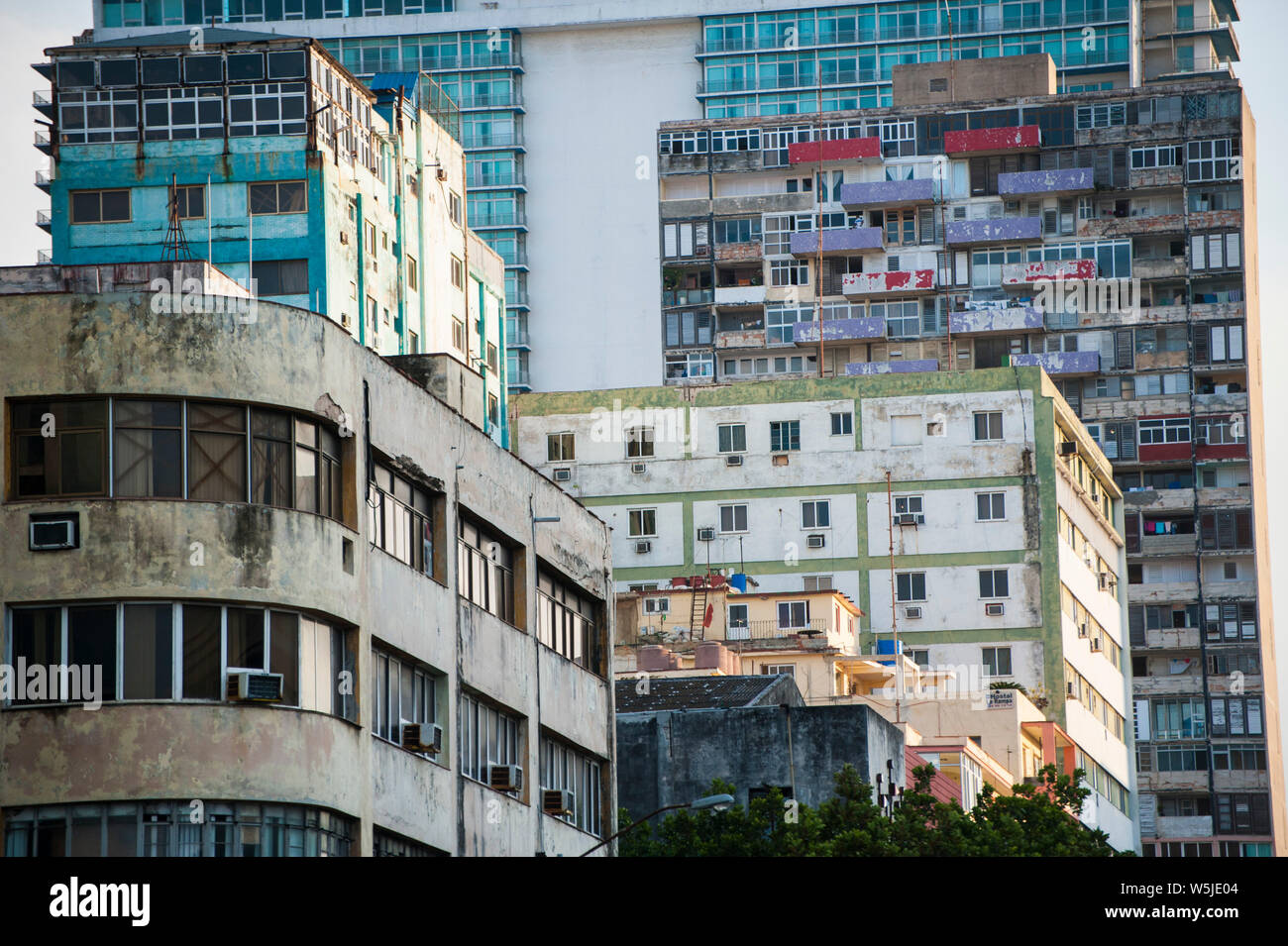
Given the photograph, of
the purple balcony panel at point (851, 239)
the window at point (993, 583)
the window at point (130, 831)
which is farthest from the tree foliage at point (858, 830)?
the purple balcony panel at point (851, 239)

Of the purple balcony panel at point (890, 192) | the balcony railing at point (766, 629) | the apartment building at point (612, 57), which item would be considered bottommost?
the balcony railing at point (766, 629)

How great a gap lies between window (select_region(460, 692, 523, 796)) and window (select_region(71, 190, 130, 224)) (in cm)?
3759

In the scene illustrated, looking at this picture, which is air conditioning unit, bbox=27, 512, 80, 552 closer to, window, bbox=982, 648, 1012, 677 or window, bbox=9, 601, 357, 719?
window, bbox=9, 601, 357, 719

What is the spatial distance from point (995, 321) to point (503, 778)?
306 ft

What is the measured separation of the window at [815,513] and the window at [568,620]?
42158 mm

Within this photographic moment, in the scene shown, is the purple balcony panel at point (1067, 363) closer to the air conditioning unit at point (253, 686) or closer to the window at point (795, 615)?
the window at point (795, 615)

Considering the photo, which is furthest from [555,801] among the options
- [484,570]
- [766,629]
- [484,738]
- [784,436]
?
[784,436]

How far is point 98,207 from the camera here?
3127 inches

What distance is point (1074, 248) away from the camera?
13650cm

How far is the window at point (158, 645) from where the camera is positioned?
3678 centimetres

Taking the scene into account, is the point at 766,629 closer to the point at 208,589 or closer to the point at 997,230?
the point at 208,589

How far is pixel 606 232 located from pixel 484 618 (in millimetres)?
101064

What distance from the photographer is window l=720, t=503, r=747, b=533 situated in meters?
95.9

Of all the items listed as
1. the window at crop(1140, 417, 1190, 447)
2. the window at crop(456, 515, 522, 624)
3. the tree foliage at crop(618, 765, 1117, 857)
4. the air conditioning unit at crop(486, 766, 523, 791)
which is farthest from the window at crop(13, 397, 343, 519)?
the window at crop(1140, 417, 1190, 447)
